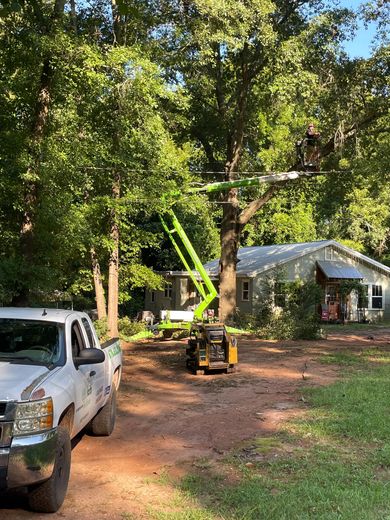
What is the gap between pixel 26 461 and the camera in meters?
4.32

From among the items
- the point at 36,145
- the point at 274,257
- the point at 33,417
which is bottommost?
the point at 33,417

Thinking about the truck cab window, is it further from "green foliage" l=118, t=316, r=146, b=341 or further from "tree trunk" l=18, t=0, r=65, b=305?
"green foliage" l=118, t=316, r=146, b=341

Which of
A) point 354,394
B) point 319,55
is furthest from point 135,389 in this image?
point 319,55

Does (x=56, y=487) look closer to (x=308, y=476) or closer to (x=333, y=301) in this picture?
(x=308, y=476)

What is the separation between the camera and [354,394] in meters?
9.95

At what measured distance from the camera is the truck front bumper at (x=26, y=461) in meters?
4.25

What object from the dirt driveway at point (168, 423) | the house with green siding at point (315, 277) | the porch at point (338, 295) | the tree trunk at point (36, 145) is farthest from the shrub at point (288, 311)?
the tree trunk at point (36, 145)

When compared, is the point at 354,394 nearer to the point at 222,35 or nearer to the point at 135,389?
the point at 135,389

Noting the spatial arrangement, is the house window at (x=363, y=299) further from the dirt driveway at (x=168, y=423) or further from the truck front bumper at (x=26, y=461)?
the truck front bumper at (x=26, y=461)

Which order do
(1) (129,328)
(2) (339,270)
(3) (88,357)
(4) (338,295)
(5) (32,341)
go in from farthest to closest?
1. (4) (338,295)
2. (2) (339,270)
3. (1) (129,328)
4. (5) (32,341)
5. (3) (88,357)

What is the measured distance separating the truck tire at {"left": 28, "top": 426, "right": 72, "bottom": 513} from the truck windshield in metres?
0.82

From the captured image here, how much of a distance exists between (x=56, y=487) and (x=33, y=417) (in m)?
0.70

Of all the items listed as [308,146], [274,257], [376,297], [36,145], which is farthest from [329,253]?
[36,145]

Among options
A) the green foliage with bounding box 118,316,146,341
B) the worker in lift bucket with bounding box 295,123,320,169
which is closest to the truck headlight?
the worker in lift bucket with bounding box 295,123,320,169
